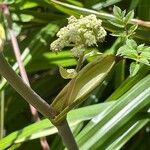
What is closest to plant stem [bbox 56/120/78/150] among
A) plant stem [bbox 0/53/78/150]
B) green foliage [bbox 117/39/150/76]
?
plant stem [bbox 0/53/78/150]

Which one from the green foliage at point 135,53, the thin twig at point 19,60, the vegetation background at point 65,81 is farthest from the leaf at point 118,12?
the thin twig at point 19,60

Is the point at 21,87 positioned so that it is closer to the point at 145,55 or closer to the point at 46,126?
the point at 145,55

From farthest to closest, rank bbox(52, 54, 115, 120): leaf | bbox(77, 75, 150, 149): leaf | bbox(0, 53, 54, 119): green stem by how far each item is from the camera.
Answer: bbox(77, 75, 150, 149): leaf < bbox(52, 54, 115, 120): leaf < bbox(0, 53, 54, 119): green stem

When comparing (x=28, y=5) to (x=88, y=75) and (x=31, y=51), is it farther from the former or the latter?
(x=88, y=75)

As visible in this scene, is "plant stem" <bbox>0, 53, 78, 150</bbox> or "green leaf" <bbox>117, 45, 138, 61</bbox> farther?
"green leaf" <bbox>117, 45, 138, 61</bbox>

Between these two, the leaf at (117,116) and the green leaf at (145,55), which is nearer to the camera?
the green leaf at (145,55)

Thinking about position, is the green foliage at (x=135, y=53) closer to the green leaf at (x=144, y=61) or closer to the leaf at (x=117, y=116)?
the green leaf at (x=144, y=61)

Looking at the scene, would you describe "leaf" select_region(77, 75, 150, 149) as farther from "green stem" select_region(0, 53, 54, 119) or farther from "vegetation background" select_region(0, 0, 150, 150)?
"green stem" select_region(0, 53, 54, 119)
